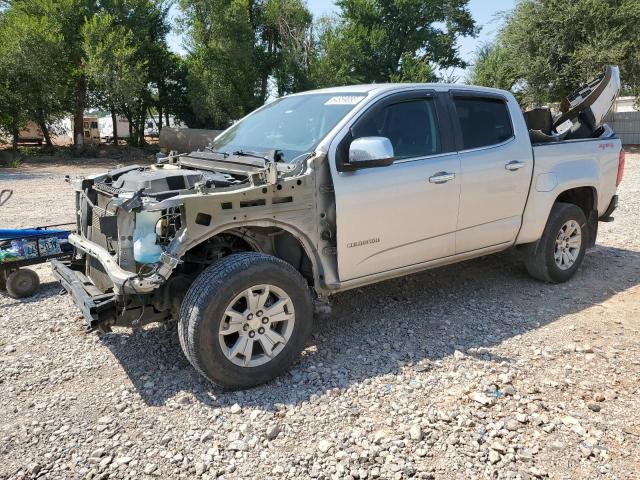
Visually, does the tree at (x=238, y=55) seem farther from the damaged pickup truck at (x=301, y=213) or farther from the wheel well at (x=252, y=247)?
the wheel well at (x=252, y=247)

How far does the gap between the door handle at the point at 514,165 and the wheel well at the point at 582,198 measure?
1.12 meters

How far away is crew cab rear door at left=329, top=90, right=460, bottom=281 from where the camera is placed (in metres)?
4.11

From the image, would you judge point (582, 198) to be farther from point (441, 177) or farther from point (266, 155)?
point (266, 155)

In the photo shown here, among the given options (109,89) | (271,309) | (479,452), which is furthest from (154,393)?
(109,89)

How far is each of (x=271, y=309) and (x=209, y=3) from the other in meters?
25.1

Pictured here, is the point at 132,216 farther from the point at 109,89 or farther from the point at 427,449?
A: the point at 109,89

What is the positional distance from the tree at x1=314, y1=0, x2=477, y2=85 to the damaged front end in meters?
23.2

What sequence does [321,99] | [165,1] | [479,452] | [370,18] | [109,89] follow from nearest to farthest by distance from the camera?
[479,452]
[321,99]
[109,89]
[165,1]
[370,18]

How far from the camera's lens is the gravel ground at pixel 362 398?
3.01 metres

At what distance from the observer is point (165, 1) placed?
27.9 metres

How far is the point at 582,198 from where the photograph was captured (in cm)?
616

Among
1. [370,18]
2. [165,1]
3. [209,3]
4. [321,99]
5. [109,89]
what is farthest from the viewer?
[370,18]

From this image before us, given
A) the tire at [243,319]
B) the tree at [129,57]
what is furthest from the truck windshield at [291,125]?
Result: the tree at [129,57]

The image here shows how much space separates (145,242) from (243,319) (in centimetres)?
82
